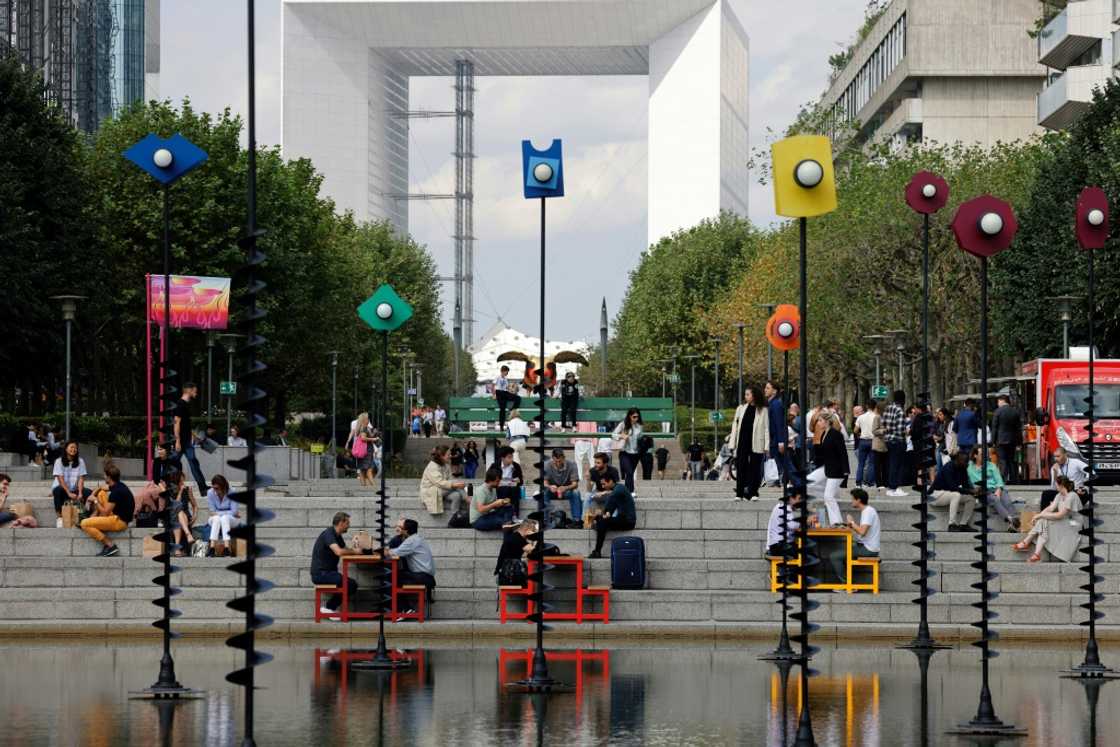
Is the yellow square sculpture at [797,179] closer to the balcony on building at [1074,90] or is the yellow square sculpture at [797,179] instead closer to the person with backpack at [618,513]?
the person with backpack at [618,513]

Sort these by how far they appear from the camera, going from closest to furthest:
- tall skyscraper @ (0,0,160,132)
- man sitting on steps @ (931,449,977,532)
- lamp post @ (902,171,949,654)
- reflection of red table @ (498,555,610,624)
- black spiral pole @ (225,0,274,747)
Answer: black spiral pole @ (225,0,274,747)
lamp post @ (902,171,949,654)
reflection of red table @ (498,555,610,624)
man sitting on steps @ (931,449,977,532)
tall skyscraper @ (0,0,160,132)

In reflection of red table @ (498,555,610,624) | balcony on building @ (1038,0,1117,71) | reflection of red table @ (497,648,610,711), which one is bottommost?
reflection of red table @ (497,648,610,711)

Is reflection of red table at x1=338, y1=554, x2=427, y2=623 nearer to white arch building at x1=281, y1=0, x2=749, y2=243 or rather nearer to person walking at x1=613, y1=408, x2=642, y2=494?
person walking at x1=613, y1=408, x2=642, y2=494

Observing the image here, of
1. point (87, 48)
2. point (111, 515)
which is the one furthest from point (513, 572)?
point (87, 48)

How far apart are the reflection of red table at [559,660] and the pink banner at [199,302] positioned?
29505 millimetres

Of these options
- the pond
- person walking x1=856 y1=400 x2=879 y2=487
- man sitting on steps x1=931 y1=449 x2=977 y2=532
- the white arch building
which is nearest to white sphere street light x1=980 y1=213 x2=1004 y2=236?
the pond

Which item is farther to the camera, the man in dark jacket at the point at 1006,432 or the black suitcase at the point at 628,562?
the man in dark jacket at the point at 1006,432

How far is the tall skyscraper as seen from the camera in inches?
3551

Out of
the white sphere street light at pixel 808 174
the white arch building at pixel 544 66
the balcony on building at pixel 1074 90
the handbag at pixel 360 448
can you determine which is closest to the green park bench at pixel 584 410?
the handbag at pixel 360 448

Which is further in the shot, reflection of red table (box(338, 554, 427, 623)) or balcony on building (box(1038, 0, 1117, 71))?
balcony on building (box(1038, 0, 1117, 71))

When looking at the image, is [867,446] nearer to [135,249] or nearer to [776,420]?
[776,420]

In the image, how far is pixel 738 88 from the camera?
506 ft

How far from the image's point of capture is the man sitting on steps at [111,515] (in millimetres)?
26547

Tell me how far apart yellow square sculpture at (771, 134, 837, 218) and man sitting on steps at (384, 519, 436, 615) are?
433 inches
